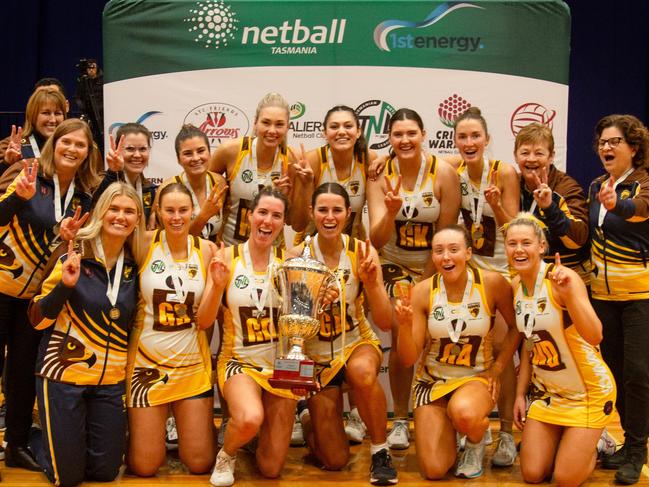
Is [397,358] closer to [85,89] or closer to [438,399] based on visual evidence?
[438,399]

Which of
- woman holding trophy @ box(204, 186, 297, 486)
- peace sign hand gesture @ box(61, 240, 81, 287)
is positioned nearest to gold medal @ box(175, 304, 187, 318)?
woman holding trophy @ box(204, 186, 297, 486)

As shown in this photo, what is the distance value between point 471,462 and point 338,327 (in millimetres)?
1015

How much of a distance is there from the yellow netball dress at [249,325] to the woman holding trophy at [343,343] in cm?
25

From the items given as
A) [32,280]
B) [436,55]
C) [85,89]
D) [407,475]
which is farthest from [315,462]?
[85,89]

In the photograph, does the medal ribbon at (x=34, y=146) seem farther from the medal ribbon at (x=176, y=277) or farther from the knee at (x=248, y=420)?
the knee at (x=248, y=420)

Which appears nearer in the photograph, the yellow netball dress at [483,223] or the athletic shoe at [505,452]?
the athletic shoe at [505,452]

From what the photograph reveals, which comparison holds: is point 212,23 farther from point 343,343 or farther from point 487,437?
point 487,437

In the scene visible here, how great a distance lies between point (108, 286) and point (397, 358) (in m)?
1.70

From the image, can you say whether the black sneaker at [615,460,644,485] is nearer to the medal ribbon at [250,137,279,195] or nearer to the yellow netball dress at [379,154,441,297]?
the yellow netball dress at [379,154,441,297]

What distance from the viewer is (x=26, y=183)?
421 centimetres

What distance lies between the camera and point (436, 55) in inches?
224

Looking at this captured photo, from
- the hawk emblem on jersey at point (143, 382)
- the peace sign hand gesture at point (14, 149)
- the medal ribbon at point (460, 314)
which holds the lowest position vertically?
the hawk emblem on jersey at point (143, 382)

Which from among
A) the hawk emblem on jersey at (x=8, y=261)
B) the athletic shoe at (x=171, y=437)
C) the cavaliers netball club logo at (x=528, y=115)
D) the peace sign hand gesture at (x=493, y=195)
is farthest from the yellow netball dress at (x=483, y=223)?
the hawk emblem on jersey at (x=8, y=261)

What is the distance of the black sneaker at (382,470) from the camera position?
4.38m
